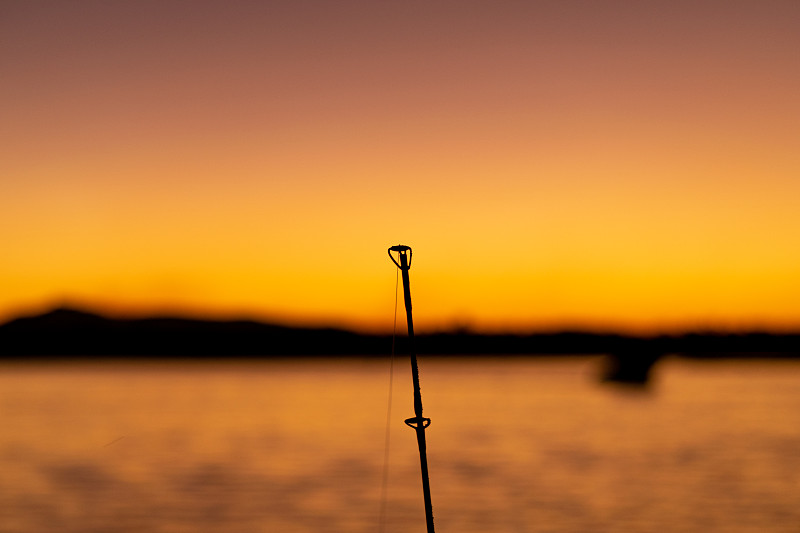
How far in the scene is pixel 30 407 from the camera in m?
87.9

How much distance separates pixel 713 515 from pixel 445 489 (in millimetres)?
9706

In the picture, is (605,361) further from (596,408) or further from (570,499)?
(570,499)

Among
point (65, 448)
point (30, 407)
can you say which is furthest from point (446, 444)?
point (30, 407)

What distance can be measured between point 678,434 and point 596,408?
29.7m

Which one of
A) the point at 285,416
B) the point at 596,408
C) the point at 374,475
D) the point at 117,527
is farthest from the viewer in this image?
the point at 596,408

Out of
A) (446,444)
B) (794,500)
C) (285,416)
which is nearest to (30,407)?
(285,416)

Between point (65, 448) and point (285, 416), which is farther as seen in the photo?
point (285, 416)

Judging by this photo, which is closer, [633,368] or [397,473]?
[397,473]

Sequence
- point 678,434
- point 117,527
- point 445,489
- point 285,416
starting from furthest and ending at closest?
1. point 285,416
2. point 678,434
3. point 445,489
4. point 117,527

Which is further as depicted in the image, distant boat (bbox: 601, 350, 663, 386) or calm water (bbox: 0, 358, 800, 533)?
distant boat (bbox: 601, 350, 663, 386)

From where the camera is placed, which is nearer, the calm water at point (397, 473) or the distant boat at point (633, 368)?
the calm water at point (397, 473)

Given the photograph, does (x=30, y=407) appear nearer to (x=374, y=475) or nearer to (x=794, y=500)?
(x=374, y=475)

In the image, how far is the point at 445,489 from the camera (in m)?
34.0

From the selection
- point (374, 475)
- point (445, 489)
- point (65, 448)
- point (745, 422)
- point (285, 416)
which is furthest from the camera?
point (285, 416)
